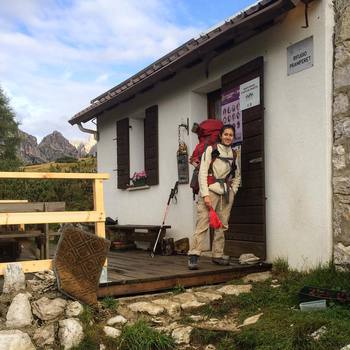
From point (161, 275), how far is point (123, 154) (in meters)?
4.90

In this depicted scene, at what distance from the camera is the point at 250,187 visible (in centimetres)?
647

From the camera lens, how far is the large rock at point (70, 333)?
4.21m

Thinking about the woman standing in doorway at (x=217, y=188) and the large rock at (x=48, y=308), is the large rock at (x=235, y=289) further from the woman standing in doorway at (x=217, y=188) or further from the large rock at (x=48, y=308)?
the large rock at (x=48, y=308)

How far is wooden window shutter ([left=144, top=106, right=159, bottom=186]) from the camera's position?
8.84 m

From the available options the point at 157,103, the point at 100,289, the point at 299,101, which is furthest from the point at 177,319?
the point at 157,103

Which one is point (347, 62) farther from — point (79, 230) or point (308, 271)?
point (79, 230)

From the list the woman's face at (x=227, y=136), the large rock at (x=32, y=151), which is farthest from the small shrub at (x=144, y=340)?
the large rock at (x=32, y=151)

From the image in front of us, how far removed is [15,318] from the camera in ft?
14.3

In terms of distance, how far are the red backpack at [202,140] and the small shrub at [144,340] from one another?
2.19 meters

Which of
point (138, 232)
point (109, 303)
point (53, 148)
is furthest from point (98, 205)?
point (53, 148)

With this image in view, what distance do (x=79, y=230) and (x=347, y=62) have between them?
3.07m

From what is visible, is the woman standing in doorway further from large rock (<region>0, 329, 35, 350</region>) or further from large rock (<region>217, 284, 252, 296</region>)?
large rock (<region>0, 329, 35, 350</region>)

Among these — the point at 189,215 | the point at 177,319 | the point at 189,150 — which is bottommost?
the point at 177,319

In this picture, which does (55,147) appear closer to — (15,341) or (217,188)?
(217,188)
